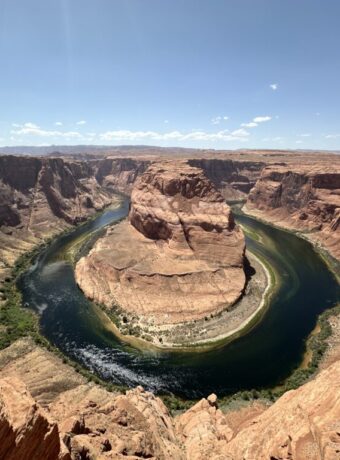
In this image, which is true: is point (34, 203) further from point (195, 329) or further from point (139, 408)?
point (139, 408)

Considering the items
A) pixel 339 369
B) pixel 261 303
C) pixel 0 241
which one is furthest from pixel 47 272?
pixel 339 369

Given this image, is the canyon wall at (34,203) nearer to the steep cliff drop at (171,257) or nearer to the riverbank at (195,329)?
the steep cliff drop at (171,257)

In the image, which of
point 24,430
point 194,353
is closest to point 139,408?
point 24,430

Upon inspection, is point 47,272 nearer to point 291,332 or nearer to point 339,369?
point 291,332

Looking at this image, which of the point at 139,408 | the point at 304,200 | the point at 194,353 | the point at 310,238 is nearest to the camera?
the point at 139,408

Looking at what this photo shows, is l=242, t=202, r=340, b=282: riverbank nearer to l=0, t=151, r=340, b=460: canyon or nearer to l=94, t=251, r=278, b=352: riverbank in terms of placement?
l=0, t=151, r=340, b=460: canyon

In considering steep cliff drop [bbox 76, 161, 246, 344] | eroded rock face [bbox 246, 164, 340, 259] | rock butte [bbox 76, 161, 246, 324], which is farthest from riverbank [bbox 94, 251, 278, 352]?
eroded rock face [bbox 246, 164, 340, 259]

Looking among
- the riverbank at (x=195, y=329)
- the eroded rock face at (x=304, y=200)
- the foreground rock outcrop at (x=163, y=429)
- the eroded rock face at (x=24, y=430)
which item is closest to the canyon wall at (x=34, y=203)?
the riverbank at (x=195, y=329)
